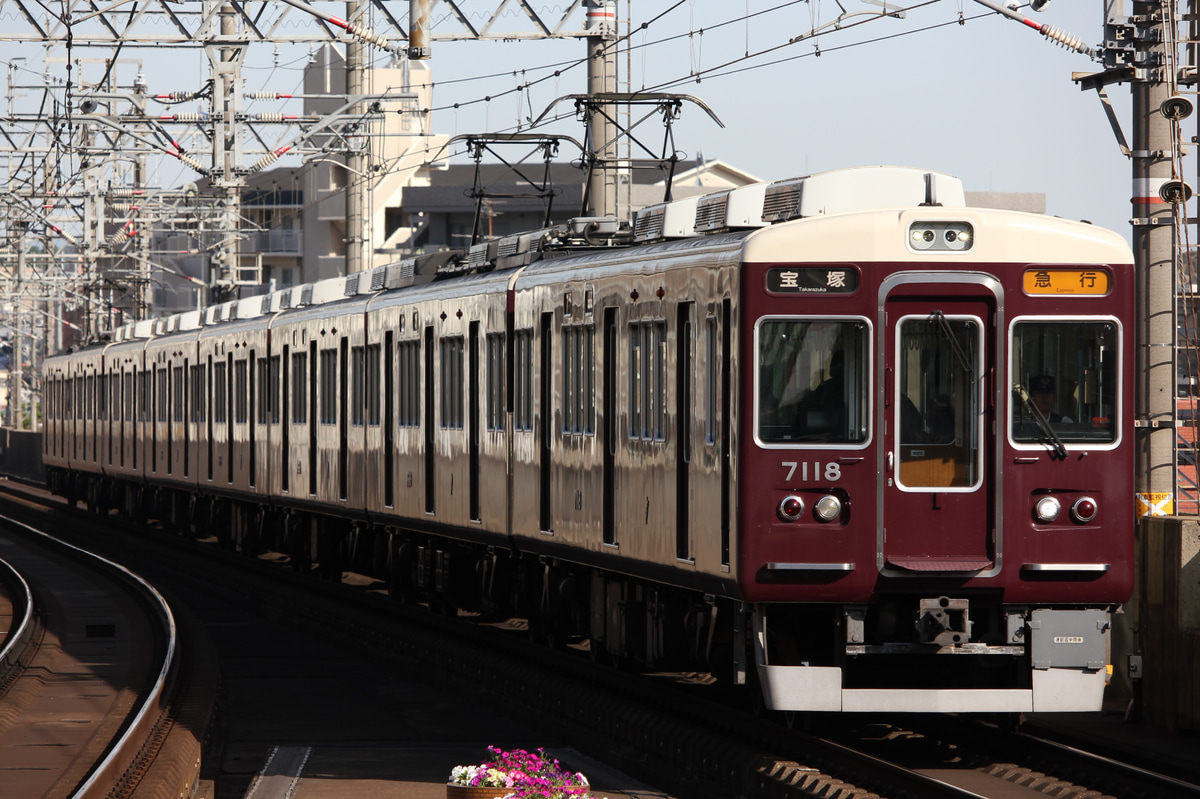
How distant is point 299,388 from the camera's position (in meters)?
22.4

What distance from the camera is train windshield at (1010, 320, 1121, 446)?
33.0 feet

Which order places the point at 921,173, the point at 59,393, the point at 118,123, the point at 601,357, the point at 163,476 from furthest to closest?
the point at 59,393, the point at 163,476, the point at 118,123, the point at 601,357, the point at 921,173

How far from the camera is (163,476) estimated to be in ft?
103

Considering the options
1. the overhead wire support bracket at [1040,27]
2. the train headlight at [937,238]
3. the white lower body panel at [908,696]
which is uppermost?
the overhead wire support bracket at [1040,27]

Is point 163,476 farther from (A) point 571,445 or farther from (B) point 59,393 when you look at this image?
(A) point 571,445

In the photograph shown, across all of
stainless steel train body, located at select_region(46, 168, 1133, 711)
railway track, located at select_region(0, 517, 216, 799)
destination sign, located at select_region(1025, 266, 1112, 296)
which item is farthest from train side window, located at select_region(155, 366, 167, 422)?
destination sign, located at select_region(1025, 266, 1112, 296)

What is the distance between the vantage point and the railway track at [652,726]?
369 inches

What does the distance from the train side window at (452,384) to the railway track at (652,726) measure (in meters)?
1.68

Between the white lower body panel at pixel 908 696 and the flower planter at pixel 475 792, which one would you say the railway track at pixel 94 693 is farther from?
the white lower body panel at pixel 908 696

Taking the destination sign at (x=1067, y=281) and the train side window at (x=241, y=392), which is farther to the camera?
the train side window at (x=241, y=392)

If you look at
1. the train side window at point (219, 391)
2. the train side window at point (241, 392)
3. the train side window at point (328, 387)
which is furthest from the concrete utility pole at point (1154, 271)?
the train side window at point (219, 391)

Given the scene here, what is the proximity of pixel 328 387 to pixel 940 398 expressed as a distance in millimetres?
11739

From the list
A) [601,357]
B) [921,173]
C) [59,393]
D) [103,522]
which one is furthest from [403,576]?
[59,393]

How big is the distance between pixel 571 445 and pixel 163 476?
63.4 ft
